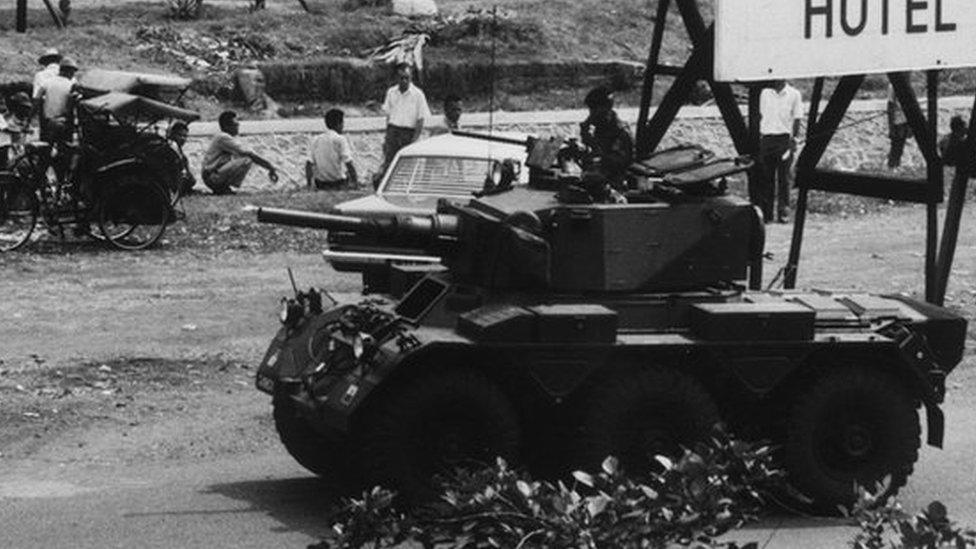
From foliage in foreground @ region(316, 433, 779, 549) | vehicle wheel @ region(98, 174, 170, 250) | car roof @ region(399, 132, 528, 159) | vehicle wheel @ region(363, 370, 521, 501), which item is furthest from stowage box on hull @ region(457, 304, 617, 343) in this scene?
vehicle wheel @ region(98, 174, 170, 250)

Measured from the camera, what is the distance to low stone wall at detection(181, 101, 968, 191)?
30672 mm

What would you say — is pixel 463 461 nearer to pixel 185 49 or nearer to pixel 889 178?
pixel 889 178

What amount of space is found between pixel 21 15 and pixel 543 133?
726 cm

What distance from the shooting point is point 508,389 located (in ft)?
43.7

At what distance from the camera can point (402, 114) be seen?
26547mm

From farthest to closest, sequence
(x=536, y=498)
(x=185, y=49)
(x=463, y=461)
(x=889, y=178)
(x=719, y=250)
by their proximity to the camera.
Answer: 1. (x=185, y=49)
2. (x=889, y=178)
3. (x=719, y=250)
4. (x=463, y=461)
5. (x=536, y=498)

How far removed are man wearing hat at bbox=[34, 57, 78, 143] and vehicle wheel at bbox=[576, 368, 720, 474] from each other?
36.2 feet

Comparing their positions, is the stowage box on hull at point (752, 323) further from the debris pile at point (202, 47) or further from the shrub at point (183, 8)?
the shrub at point (183, 8)

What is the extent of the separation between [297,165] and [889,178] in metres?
14.0

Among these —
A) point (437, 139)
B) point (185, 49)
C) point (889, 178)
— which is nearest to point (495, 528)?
point (889, 178)

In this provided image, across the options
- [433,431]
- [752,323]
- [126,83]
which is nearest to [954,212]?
[752,323]

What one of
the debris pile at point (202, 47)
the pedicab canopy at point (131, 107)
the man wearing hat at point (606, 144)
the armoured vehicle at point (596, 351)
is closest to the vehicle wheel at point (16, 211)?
the pedicab canopy at point (131, 107)

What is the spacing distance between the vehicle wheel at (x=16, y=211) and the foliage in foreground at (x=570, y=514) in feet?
49.0

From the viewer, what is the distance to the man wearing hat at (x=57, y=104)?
23281 millimetres
